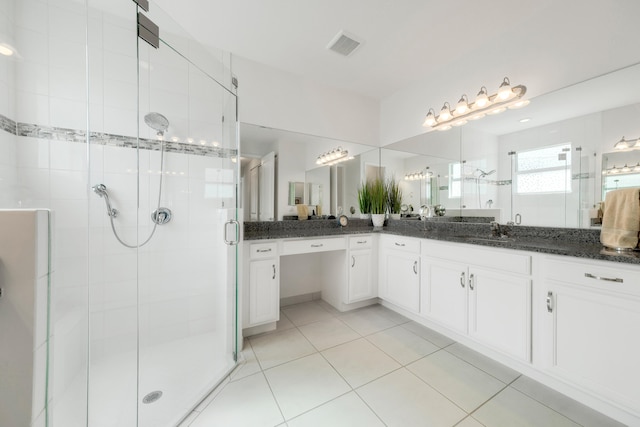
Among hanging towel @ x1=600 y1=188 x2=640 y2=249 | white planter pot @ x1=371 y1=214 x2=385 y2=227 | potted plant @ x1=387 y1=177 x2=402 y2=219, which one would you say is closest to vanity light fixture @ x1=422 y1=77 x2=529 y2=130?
potted plant @ x1=387 y1=177 x2=402 y2=219

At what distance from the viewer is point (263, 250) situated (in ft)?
6.49

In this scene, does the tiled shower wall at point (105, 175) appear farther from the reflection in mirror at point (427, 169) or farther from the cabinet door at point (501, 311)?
the reflection in mirror at point (427, 169)

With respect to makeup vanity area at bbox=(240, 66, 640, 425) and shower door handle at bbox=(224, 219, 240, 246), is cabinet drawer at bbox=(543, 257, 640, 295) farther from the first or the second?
shower door handle at bbox=(224, 219, 240, 246)

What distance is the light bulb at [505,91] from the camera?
1823 mm

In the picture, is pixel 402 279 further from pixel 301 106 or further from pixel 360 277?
pixel 301 106

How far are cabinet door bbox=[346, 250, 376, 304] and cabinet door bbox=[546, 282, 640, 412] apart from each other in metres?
1.43

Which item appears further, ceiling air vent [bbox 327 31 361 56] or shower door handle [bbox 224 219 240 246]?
ceiling air vent [bbox 327 31 361 56]

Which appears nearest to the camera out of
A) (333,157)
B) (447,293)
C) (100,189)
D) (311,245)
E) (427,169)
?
(100,189)

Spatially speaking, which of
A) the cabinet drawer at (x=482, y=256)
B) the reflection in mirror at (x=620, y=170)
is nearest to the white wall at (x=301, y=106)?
the cabinet drawer at (x=482, y=256)

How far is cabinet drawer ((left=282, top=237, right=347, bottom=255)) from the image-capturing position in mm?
2101

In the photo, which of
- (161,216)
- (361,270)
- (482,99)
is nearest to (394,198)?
(361,270)

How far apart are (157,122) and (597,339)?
10.1 feet

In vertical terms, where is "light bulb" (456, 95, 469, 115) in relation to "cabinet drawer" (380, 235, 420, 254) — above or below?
above

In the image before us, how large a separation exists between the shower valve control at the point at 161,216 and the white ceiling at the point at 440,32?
1519mm
